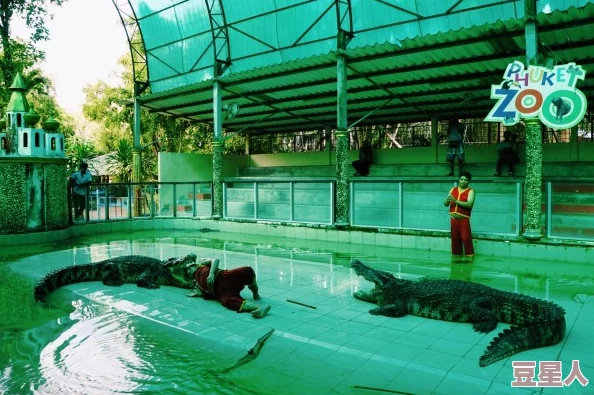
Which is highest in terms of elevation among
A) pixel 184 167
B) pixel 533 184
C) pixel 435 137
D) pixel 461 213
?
pixel 435 137

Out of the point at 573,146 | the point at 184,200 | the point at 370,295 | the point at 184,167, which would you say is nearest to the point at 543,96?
the point at 370,295

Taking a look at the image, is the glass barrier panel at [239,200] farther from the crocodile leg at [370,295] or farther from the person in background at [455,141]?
the person in background at [455,141]

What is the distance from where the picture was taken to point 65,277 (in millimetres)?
6535

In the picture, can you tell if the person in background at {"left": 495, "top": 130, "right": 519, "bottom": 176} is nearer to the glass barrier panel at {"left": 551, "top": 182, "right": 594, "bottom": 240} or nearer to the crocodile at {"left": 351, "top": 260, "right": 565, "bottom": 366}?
the glass barrier panel at {"left": 551, "top": 182, "right": 594, "bottom": 240}

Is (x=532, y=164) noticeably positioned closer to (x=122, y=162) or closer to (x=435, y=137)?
(x=435, y=137)

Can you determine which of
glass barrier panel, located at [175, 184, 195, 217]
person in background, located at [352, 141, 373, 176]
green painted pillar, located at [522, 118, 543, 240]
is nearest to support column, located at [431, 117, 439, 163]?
person in background, located at [352, 141, 373, 176]

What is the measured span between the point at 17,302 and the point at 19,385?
2663 millimetres

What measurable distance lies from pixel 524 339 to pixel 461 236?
4.77 meters

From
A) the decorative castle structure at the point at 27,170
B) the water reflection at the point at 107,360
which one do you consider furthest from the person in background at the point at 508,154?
the water reflection at the point at 107,360

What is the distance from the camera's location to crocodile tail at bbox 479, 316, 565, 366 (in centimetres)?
359

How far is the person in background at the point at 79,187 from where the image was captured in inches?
498

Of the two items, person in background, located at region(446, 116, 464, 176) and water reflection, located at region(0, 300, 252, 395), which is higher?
person in background, located at region(446, 116, 464, 176)

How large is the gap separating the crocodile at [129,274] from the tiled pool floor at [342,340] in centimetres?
15

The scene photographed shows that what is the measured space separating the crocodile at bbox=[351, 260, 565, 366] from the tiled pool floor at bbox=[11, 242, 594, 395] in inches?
3.7
